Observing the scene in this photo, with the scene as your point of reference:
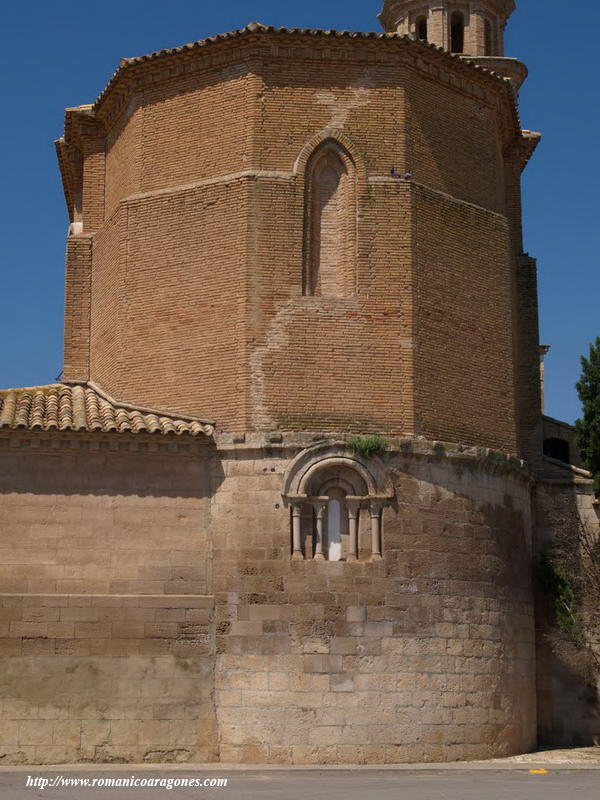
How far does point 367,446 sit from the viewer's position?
20406 mm

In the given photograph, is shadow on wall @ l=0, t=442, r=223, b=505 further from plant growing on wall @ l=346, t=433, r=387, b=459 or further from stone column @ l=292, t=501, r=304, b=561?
plant growing on wall @ l=346, t=433, r=387, b=459

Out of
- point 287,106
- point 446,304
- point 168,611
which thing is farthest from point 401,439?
point 287,106

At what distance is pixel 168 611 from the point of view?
65.3 ft

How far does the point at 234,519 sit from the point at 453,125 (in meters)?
8.03

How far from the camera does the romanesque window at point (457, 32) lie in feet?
101

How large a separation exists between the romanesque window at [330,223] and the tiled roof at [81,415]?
3.11 m

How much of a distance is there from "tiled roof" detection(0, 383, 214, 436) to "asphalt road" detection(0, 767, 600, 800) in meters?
5.00

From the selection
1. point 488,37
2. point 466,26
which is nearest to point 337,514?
point 466,26

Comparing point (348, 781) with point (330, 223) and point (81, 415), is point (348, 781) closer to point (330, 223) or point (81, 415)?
point (81, 415)

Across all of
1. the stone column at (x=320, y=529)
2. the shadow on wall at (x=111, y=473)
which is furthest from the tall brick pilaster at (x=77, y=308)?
the stone column at (x=320, y=529)

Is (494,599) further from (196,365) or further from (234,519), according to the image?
(196,365)

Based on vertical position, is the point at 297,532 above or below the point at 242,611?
above

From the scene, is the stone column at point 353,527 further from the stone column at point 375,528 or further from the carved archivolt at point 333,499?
the stone column at point 375,528

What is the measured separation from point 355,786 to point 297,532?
4.04 m
